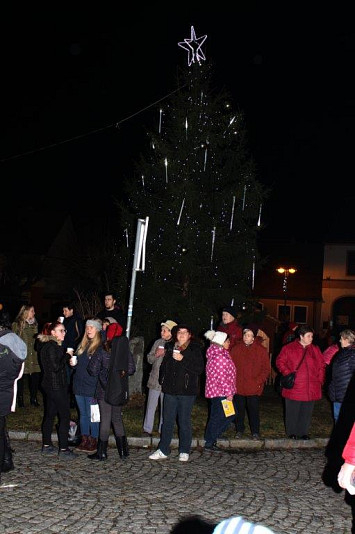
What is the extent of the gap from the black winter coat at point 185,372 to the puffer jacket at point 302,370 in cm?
214

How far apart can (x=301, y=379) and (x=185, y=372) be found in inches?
96.9

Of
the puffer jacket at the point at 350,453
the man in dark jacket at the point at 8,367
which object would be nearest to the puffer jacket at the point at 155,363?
the man in dark jacket at the point at 8,367

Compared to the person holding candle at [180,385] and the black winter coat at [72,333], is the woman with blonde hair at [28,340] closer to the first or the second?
the black winter coat at [72,333]

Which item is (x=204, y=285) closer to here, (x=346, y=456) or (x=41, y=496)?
(x=41, y=496)

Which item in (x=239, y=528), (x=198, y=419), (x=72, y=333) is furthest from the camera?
(x=72, y=333)

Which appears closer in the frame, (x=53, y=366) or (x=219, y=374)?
(x=53, y=366)

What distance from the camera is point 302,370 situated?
10.1 m

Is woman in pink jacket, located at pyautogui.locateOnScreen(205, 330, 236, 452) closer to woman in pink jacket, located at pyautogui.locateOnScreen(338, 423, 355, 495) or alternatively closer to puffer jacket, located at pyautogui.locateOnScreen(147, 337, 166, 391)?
puffer jacket, located at pyautogui.locateOnScreen(147, 337, 166, 391)

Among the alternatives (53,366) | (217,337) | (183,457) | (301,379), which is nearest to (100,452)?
(183,457)

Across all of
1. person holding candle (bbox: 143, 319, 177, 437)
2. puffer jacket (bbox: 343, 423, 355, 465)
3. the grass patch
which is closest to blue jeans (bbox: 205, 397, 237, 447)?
the grass patch

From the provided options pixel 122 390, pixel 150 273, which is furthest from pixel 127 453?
pixel 150 273

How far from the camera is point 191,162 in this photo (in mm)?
14078

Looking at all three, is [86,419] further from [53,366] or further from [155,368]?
[155,368]

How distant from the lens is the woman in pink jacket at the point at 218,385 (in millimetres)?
9297
